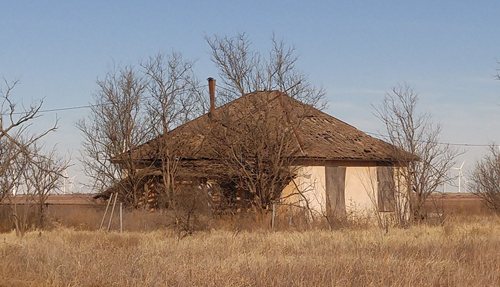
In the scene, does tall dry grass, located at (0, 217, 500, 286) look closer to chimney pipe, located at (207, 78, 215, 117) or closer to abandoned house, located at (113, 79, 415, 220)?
abandoned house, located at (113, 79, 415, 220)

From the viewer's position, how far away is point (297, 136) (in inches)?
1173

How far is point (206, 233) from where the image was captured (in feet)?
77.4

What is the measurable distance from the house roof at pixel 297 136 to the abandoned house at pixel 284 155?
0.13 feet

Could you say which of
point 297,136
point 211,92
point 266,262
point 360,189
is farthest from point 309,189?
point 266,262

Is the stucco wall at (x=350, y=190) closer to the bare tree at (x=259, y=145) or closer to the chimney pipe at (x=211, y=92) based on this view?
the bare tree at (x=259, y=145)

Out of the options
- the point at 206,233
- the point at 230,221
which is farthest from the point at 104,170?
the point at 206,233

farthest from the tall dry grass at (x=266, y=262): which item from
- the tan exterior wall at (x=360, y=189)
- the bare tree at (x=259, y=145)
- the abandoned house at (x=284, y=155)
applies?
the tan exterior wall at (x=360, y=189)

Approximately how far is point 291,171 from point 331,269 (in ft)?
52.8

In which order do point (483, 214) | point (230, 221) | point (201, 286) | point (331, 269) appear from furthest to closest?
point (483, 214) → point (230, 221) → point (331, 269) → point (201, 286)

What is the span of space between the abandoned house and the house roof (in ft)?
0.13

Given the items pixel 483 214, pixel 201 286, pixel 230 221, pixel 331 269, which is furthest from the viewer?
pixel 483 214

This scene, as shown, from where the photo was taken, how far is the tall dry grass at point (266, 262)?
1173 centimetres

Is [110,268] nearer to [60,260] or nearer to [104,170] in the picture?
[60,260]

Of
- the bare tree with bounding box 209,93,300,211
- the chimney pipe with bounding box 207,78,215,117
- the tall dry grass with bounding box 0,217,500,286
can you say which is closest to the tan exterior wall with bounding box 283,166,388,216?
the bare tree with bounding box 209,93,300,211
